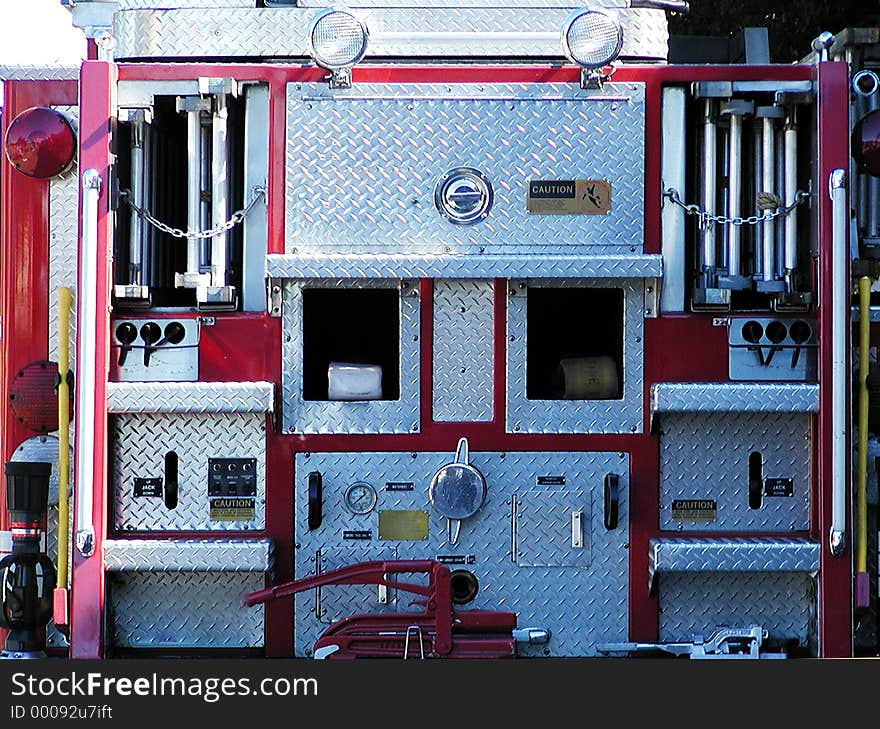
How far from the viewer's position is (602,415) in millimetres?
4719

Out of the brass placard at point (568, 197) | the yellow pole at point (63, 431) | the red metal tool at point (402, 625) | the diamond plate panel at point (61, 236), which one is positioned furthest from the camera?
the diamond plate panel at point (61, 236)

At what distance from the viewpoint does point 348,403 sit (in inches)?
186

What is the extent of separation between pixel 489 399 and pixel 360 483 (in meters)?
0.51

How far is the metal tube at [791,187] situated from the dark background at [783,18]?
7.82m

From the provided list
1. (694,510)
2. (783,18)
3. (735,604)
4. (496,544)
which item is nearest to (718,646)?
(735,604)

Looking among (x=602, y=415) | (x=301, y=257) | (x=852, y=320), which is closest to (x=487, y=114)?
(x=301, y=257)

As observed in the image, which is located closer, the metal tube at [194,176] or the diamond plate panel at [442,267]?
the diamond plate panel at [442,267]

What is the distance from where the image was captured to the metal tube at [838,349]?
458cm

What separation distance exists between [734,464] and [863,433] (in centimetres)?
43

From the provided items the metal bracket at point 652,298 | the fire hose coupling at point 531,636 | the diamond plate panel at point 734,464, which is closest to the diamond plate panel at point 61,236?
the fire hose coupling at point 531,636

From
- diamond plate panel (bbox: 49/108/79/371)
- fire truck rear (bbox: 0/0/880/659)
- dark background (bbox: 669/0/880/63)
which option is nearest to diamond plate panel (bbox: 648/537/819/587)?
fire truck rear (bbox: 0/0/880/659)

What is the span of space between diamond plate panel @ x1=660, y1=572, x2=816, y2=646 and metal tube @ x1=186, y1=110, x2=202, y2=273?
1.97 m

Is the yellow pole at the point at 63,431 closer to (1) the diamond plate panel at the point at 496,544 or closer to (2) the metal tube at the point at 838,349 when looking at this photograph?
(1) the diamond plate panel at the point at 496,544

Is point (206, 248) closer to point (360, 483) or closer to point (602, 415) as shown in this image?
point (360, 483)
